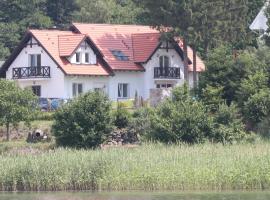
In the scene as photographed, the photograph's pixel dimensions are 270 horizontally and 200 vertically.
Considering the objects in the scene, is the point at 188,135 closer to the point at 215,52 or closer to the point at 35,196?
the point at 215,52

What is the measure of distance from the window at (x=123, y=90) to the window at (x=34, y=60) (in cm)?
629

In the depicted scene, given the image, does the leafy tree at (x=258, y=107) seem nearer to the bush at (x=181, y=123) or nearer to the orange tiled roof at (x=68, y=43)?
the bush at (x=181, y=123)

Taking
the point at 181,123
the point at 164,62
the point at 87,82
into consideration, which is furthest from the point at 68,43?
the point at 181,123

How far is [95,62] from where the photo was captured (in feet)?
254

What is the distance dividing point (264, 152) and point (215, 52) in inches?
665

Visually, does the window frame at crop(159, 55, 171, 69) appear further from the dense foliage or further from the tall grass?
the tall grass

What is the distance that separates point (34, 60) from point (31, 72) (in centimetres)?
105


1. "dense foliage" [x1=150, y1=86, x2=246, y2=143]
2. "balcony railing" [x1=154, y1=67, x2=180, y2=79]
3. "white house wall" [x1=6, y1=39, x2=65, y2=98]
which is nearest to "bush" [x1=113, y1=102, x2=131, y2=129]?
"dense foliage" [x1=150, y1=86, x2=246, y2=143]

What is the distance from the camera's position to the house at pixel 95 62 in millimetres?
76000

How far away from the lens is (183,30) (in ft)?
242

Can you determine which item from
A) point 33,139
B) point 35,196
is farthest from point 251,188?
point 33,139

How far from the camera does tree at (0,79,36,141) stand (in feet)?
191

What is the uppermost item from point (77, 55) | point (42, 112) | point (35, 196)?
point (77, 55)

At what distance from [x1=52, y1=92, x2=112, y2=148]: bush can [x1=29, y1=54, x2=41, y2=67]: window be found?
21261 millimetres
